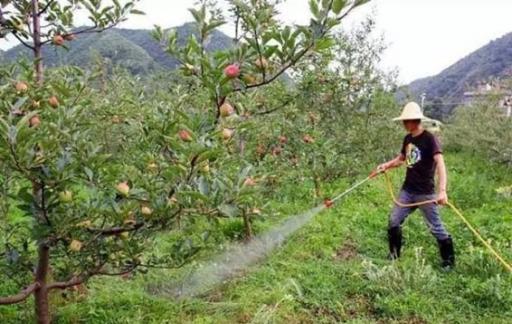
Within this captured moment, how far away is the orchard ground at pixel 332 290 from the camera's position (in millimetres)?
4137

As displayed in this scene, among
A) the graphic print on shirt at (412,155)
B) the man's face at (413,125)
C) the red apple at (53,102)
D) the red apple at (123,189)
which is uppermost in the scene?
the red apple at (53,102)

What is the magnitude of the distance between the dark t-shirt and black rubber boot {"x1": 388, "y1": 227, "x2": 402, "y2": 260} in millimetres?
447

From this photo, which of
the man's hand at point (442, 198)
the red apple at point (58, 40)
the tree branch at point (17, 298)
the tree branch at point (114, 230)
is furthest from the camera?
the man's hand at point (442, 198)

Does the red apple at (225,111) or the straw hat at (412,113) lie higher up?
the red apple at (225,111)

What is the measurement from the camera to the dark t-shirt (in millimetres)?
5004

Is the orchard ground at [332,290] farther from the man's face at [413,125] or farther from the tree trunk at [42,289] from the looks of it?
the man's face at [413,125]

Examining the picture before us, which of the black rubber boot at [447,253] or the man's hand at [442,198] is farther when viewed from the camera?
the black rubber boot at [447,253]

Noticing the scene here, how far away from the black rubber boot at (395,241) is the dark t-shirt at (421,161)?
1.47 ft

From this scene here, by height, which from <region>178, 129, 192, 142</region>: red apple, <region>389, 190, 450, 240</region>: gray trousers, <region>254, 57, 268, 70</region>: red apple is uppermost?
<region>254, 57, 268, 70</region>: red apple

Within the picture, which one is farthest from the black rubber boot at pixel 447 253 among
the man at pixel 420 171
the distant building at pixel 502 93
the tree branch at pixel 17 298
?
the distant building at pixel 502 93

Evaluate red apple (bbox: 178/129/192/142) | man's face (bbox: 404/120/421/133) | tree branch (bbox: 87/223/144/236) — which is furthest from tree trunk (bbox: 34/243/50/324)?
man's face (bbox: 404/120/421/133)

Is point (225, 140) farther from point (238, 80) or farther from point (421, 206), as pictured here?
point (421, 206)

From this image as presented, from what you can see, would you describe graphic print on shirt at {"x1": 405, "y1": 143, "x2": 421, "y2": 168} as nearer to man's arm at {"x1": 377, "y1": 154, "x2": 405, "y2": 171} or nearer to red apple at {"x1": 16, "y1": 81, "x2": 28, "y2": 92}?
man's arm at {"x1": 377, "y1": 154, "x2": 405, "y2": 171}

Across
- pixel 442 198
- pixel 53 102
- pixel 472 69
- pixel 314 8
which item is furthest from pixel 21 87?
pixel 472 69
